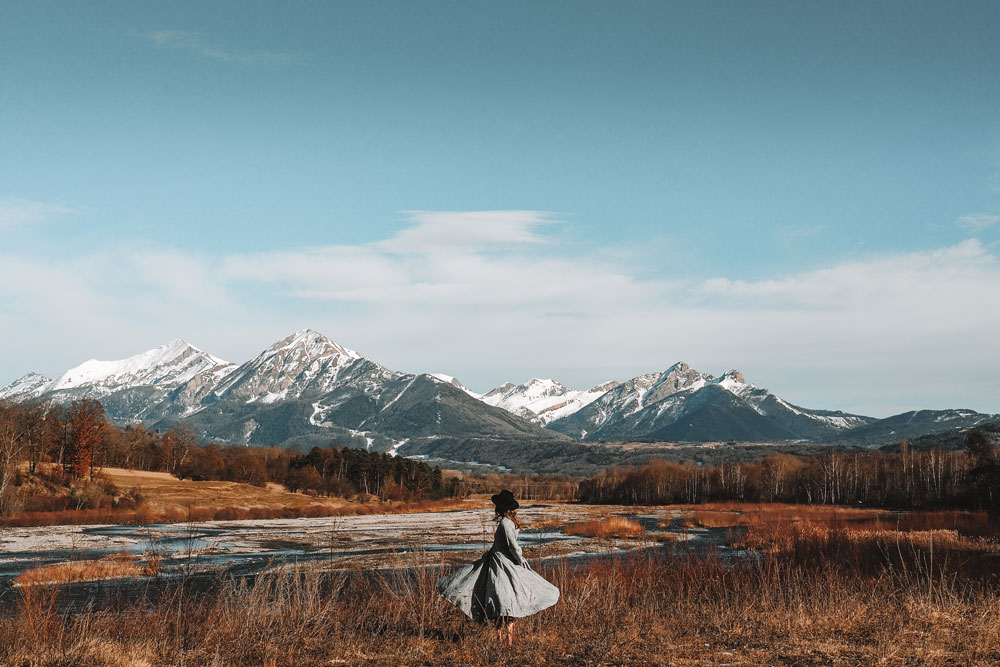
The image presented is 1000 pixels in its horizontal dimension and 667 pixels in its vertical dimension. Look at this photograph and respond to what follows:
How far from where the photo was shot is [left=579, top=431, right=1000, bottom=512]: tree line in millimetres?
83875

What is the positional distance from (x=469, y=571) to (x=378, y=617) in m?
3.29

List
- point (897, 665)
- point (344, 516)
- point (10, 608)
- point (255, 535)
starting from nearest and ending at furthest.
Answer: point (897, 665), point (10, 608), point (255, 535), point (344, 516)

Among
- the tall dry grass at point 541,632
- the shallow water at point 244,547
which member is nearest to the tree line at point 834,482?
the shallow water at point 244,547

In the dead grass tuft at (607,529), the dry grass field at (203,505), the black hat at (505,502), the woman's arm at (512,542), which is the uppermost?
the black hat at (505,502)

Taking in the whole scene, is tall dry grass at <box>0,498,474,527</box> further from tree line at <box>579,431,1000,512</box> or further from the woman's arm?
tree line at <box>579,431,1000,512</box>

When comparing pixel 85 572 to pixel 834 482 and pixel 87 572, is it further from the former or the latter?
pixel 834 482

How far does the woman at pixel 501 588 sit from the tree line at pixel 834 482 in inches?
2854

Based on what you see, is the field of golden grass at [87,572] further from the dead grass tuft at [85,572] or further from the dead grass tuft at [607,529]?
the dead grass tuft at [607,529]

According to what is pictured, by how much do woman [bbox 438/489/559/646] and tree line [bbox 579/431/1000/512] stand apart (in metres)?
72.5

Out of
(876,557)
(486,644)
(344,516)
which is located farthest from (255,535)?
(486,644)

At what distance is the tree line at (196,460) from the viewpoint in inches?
3738

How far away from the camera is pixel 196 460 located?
4975 inches

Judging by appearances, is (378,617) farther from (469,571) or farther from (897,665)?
(897,665)

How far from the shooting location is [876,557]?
1094 inches
